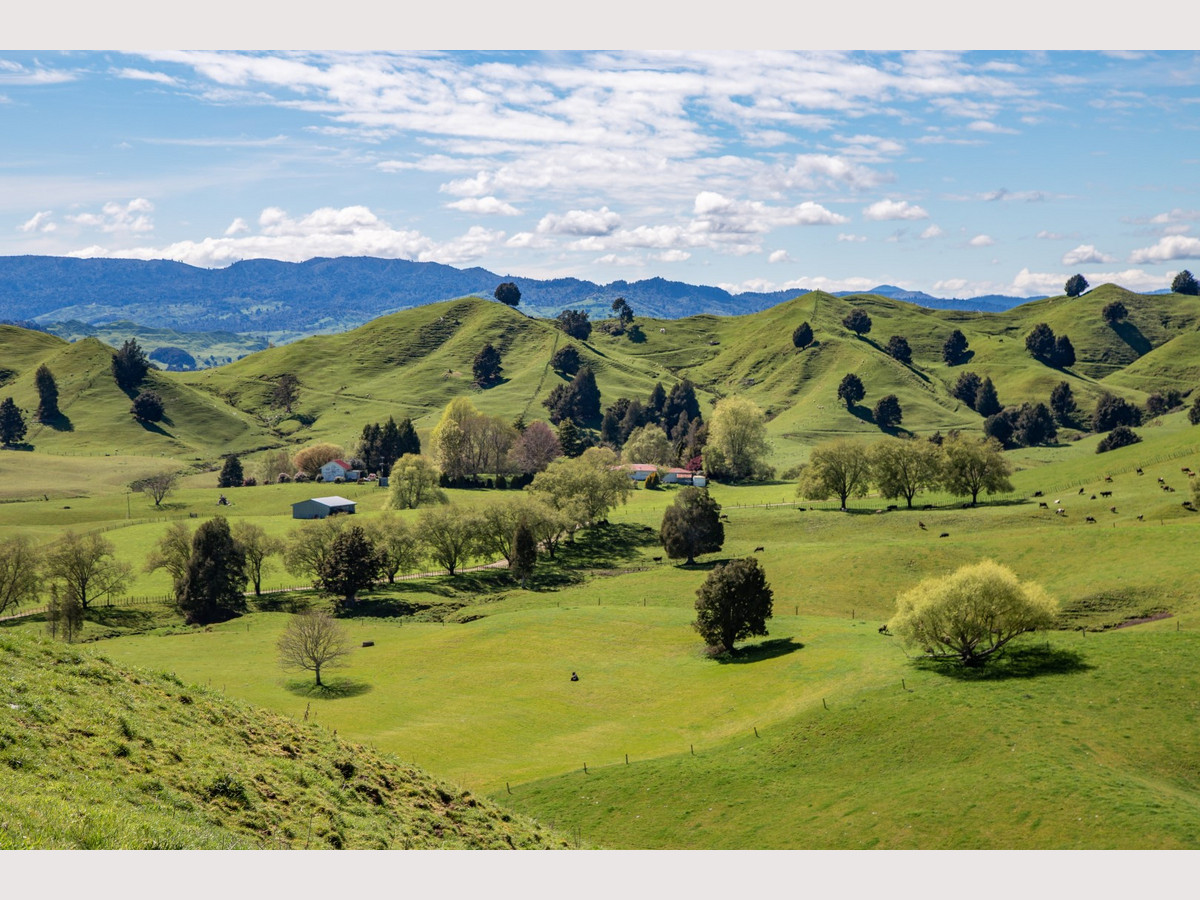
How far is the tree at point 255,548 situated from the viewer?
→ 350 ft

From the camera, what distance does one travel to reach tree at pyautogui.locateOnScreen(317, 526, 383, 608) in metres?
98.9

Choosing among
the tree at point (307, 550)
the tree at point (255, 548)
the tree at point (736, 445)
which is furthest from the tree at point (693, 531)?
the tree at point (736, 445)

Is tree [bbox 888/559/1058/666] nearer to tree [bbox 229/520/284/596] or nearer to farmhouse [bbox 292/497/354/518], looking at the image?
tree [bbox 229/520/284/596]

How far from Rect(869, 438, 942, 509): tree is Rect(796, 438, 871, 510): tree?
89.0 inches

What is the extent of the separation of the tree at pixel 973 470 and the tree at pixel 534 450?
278 ft

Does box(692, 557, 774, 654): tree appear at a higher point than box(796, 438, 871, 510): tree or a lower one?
lower

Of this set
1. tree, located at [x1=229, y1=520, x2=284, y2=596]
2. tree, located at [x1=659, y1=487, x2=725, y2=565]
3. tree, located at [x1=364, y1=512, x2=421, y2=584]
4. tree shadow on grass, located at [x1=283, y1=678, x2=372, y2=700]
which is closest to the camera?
tree shadow on grass, located at [x1=283, y1=678, x2=372, y2=700]

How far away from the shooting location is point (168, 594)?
105m

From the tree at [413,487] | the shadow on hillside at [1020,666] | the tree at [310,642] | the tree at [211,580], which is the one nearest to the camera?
the shadow on hillside at [1020,666]

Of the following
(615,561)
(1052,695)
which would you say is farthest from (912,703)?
(615,561)

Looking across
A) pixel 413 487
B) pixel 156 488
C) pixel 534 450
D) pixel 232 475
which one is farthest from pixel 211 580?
pixel 534 450

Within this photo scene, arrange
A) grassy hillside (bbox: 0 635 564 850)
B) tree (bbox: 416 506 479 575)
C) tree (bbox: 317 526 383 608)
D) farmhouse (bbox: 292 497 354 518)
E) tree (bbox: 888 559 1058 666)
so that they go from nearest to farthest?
grassy hillside (bbox: 0 635 564 850)
tree (bbox: 888 559 1058 666)
tree (bbox: 317 526 383 608)
tree (bbox: 416 506 479 575)
farmhouse (bbox: 292 497 354 518)

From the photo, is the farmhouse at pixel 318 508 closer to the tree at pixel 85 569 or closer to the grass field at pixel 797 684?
the grass field at pixel 797 684

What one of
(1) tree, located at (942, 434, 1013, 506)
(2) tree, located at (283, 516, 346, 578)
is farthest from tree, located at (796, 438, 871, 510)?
(2) tree, located at (283, 516, 346, 578)
